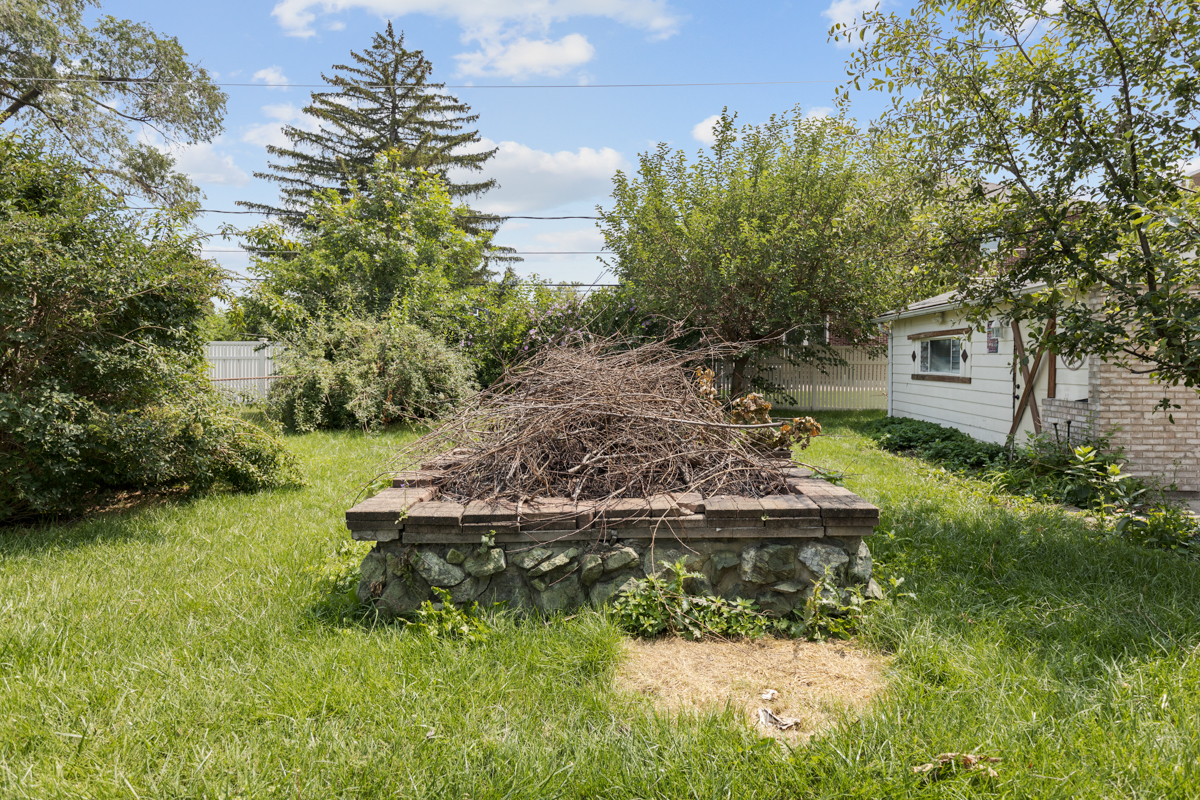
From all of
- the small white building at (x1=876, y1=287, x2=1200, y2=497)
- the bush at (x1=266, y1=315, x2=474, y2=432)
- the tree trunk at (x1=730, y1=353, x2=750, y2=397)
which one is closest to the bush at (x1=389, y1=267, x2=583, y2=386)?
the bush at (x1=266, y1=315, x2=474, y2=432)

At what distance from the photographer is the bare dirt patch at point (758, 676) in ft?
7.95

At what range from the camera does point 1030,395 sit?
796 cm

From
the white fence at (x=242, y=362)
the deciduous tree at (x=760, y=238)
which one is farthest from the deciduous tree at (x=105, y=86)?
the deciduous tree at (x=760, y=238)

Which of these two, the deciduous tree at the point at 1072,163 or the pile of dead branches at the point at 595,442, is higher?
the deciduous tree at the point at 1072,163

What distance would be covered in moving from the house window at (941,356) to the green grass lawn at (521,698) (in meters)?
7.01

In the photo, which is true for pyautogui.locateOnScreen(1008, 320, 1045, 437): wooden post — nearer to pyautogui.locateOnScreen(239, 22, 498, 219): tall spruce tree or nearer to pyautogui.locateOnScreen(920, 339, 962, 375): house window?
pyautogui.locateOnScreen(920, 339, 962, 375): house window

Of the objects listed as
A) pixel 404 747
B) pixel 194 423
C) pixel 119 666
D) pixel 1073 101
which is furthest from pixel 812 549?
pixel 194 423

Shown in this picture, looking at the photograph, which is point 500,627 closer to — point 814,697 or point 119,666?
point 814,697

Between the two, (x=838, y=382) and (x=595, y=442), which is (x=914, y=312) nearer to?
(x=838, y=382)

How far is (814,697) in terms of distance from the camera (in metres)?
2.51

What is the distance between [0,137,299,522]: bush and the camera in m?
4.26

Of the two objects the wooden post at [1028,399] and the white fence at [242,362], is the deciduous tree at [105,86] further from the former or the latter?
the wooden post at [1028,399]

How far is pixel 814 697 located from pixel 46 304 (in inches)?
214

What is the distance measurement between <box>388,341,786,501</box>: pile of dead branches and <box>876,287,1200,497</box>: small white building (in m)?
2.34
